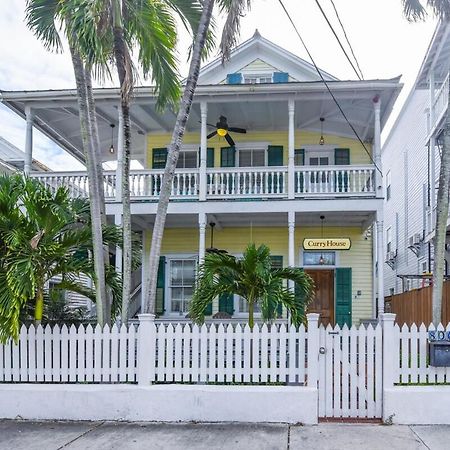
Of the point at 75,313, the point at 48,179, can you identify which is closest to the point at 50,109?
the point at 48,179

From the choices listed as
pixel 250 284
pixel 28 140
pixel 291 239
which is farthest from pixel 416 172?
pixel 28 140

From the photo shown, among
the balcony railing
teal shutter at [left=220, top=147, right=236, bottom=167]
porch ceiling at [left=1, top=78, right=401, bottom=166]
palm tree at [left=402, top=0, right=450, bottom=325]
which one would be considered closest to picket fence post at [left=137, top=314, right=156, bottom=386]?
palm tree at [left=402, top=0, right=450, bottom=325]

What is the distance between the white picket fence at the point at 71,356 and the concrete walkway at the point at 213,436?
584mm

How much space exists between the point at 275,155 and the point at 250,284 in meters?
7.31

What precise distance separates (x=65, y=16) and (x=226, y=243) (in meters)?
8.61

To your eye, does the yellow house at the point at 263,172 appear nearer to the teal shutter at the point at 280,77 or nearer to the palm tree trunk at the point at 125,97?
the teal shutter at the point at 280,77

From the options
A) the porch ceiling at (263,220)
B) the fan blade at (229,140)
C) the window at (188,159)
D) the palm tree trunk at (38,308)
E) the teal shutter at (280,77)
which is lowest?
the palm tree trunk at (38,308)

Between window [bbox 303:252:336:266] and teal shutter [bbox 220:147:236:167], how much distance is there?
10.8 feet

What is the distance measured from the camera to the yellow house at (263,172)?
12008 millimetres

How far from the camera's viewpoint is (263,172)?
1238cm

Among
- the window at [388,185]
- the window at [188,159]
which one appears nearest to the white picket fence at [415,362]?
the window at [188,159]

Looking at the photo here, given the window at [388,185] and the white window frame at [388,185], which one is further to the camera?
the window at [388,185]

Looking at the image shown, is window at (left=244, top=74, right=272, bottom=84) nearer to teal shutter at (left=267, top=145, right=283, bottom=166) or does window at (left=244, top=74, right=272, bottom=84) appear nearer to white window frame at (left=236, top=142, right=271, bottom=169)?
white window frame at (left=236, top=142, right=271, bottom=169)

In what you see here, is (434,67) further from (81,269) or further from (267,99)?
(81,269)
